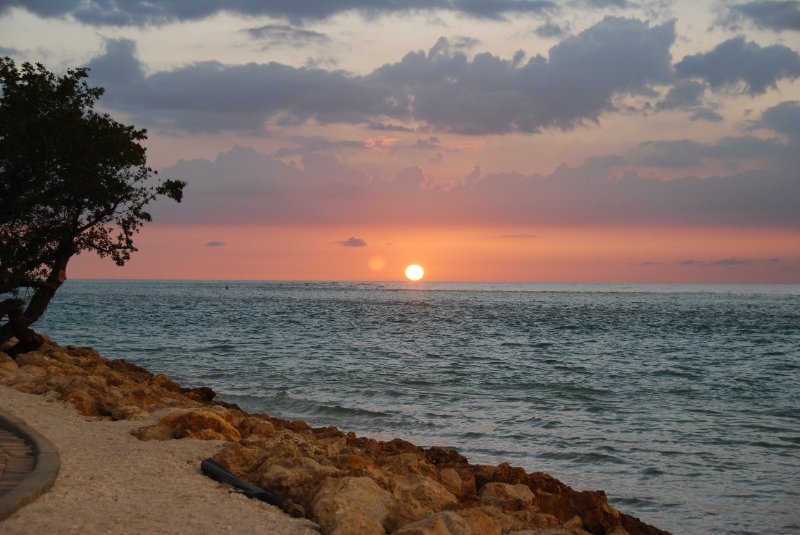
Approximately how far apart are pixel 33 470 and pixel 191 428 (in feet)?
10.8

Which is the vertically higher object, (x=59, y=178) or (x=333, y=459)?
(x=59, y=178)

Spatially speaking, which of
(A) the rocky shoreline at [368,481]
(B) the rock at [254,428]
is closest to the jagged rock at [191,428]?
(A) the rocky shoreline at [368,481]

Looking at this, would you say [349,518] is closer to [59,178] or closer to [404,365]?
[59,178]

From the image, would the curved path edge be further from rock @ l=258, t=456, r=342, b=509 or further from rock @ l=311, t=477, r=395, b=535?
rock @ l=311, t=477, r=395, b=535

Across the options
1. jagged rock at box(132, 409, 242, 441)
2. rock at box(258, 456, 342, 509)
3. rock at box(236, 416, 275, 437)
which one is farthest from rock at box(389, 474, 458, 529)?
rock at box(236, 416, 275, 437)

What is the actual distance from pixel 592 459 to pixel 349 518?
959 centimetres

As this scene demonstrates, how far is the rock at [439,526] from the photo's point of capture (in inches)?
319

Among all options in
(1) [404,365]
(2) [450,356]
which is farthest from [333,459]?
(2) [450,356]

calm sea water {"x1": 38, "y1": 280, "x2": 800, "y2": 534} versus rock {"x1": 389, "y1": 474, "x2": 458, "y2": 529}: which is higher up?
rock {"x1": 389, "y1": 474, "x2": 458, "y2": 529}

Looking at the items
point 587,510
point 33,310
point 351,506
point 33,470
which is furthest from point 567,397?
point 33,470

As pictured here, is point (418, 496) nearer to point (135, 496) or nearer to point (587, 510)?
point (587, 510)

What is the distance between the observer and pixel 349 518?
8648 millimetres

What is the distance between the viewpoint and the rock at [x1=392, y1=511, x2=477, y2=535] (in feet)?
26.6

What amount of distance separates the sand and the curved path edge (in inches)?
3.7
